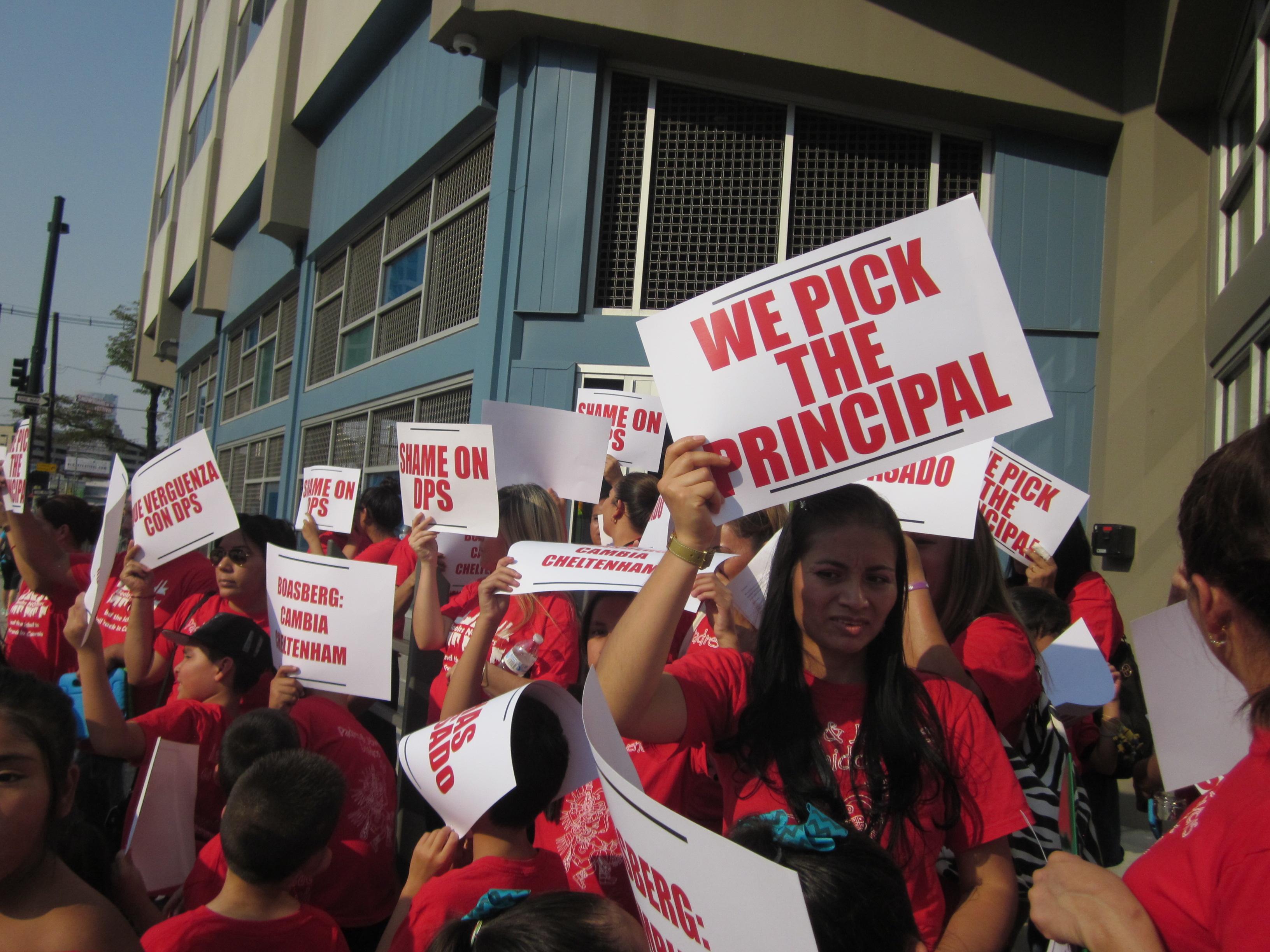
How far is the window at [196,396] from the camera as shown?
23453 mm

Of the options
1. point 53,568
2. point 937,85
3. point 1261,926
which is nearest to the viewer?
point 1261,926

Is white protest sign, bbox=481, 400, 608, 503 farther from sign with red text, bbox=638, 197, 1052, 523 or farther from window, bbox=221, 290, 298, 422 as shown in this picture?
window, bbox=221, 290, 298, 422

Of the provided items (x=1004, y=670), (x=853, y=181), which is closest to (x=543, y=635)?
(x=1004, y=670)

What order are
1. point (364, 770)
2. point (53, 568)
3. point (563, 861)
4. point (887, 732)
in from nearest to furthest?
1. point (887, 732)
2. point (563, 861)
3. point (364, 770)
4. point (53, 568)

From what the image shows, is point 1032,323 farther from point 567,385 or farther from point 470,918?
point 470,918

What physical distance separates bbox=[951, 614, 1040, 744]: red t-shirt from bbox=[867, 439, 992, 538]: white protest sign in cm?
31

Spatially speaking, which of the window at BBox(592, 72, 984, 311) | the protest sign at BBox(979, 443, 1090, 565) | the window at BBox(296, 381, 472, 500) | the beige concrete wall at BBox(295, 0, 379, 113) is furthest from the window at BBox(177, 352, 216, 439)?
the protest sign at BBox(979, 443, 1090, 565)

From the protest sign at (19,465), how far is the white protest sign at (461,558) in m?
1.93

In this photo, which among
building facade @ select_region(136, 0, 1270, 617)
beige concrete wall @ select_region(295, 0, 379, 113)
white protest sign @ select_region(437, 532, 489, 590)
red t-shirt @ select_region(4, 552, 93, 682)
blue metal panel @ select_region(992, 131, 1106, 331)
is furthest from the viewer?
beige concrete wall @ select_region(295, 0, 379, 113)

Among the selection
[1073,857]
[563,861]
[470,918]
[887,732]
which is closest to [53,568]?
[563,861]

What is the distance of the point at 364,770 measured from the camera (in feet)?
9.62

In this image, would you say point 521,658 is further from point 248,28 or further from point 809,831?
point 248,28

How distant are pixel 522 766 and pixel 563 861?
0.46 meters

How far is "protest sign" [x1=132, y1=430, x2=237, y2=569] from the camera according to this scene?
405 centimetres
